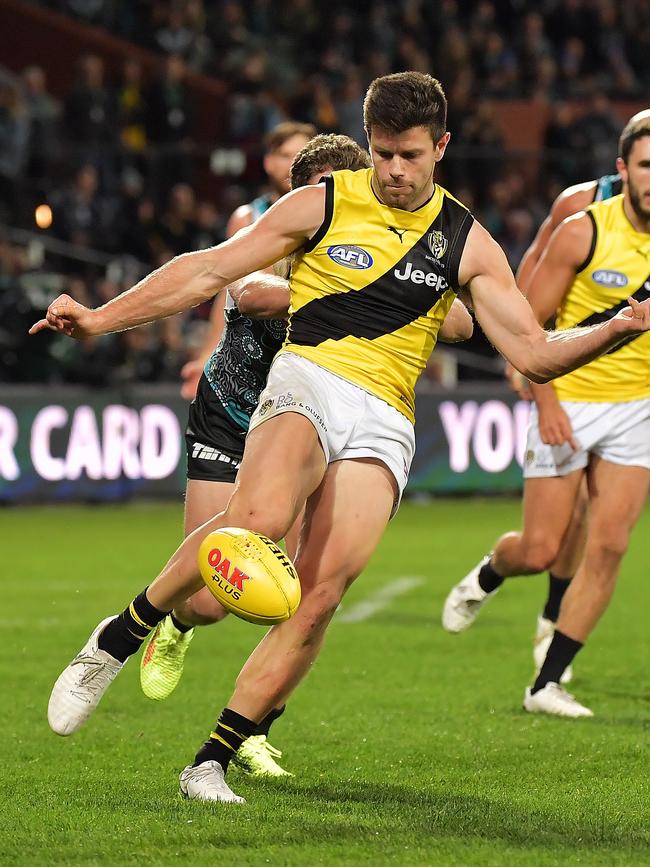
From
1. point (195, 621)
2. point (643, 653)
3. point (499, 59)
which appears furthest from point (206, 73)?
point (195, 621)

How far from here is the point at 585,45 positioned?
2430 centimetres

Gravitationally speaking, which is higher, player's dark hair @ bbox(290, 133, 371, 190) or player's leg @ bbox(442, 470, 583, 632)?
player's dark hair @ bbox(290, 133, 371, 190)

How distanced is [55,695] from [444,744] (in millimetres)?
1634

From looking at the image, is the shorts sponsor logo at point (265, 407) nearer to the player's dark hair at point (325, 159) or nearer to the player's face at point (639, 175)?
the player's dark hair at point (325, 159)

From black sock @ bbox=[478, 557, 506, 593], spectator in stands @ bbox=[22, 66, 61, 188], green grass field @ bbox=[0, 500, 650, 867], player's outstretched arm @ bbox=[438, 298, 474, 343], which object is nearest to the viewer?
green grass field @ bbox=[0, 500, 650, 867]

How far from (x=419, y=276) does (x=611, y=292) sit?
1914mm

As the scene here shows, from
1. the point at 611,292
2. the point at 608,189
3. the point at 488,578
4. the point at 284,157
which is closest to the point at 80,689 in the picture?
the point at 284,157

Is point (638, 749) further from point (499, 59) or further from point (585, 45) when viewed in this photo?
point (585, 45)

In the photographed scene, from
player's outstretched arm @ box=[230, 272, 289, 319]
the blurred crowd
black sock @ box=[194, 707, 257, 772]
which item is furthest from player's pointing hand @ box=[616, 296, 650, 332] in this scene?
the blurred crowd

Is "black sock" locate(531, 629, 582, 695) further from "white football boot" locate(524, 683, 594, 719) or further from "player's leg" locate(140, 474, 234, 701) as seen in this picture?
"player's leg" locate(140, 474, 234, 701)

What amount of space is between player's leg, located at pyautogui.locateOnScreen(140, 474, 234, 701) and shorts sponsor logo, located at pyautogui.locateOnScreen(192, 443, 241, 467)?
8 cm

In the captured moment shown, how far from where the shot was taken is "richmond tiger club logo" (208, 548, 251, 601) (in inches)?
172

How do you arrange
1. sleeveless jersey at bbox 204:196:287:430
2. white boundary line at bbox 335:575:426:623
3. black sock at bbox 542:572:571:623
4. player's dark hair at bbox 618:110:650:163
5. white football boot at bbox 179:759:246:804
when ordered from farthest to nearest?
1. white boundary line at bbox 335:575:426:623
2. black sock at bbox 542:572:571:623
3. player's dark hair at bbox 618:110:650:163
4. sleeveless jersey at bbox 204:196:287:430
5. white football boot at bbox 179:759:246:804

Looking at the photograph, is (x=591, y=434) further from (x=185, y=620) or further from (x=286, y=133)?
(x=185, y=620)
